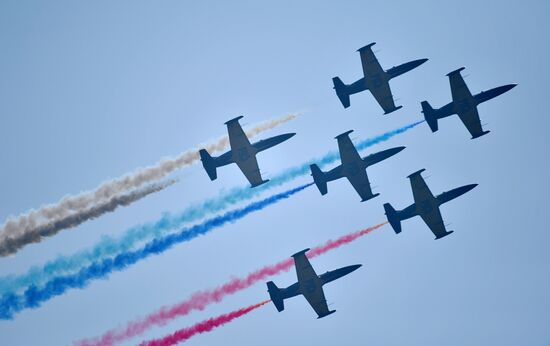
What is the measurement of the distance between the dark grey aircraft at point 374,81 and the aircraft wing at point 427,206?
6.07m

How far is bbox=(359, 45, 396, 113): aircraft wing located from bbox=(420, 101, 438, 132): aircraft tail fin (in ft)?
8.73

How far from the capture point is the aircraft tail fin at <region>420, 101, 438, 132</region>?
264 ft

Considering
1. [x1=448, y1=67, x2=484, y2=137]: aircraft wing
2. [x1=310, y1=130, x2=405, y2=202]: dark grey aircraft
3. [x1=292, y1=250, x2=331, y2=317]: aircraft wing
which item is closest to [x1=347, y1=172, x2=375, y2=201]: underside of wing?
[x1=310, y1=130, x2=405, y2=202]: dark grey aircraft

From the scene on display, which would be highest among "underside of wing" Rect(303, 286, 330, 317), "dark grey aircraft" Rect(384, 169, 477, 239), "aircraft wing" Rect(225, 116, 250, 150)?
"aircraft wing" Rect(225, 116, 250, 150)

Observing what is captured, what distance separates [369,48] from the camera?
263ft

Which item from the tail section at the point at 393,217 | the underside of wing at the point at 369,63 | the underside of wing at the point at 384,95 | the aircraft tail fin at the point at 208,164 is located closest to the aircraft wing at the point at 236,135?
the aircraft tail fin at the point at 208,164

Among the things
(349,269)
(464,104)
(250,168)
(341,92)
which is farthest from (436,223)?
(250,168)

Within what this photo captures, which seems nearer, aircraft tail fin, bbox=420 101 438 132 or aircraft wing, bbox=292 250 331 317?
aircraft wing, bbox=292 250 331 317

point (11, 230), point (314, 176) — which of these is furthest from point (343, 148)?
point (11, 230)

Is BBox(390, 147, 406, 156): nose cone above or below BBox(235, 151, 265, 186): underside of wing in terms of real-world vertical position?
below

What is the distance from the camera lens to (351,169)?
81.0 m

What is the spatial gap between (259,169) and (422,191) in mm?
13958

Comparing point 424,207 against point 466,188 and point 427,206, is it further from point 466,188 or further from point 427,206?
point 466,188

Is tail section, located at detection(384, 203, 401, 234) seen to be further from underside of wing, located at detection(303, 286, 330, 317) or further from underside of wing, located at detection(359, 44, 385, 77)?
underside of wing, located at detection(359, 44, 385, 77)
